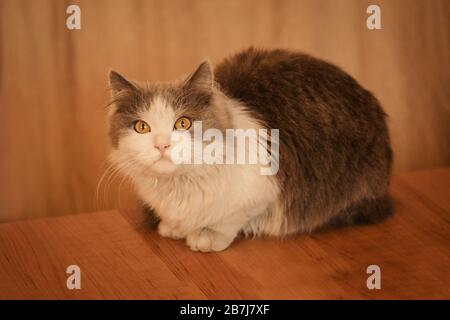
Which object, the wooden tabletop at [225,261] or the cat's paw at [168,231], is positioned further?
the cat's paw at [168,231]

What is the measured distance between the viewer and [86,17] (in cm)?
180

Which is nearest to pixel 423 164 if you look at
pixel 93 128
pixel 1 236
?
pixel 93 128

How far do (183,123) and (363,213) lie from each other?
56 cm

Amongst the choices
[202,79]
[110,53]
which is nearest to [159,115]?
[202,79]

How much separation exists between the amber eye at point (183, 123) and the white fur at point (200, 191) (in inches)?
0.6

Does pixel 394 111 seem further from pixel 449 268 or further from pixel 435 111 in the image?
pixel 449 268

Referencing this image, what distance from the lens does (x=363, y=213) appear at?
1.71 m

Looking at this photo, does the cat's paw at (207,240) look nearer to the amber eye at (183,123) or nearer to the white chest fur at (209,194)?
the white chest fur at (209,194)

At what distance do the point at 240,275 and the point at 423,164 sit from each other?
101 cm

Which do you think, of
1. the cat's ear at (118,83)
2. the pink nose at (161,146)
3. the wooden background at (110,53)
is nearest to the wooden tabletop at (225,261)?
the wooden background at (110,53)

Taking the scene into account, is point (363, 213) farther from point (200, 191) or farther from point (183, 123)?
point (183, 123)

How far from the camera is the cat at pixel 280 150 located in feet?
4.84

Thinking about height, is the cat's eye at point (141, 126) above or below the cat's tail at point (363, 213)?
above

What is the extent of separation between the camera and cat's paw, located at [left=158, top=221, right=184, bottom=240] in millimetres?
1647
